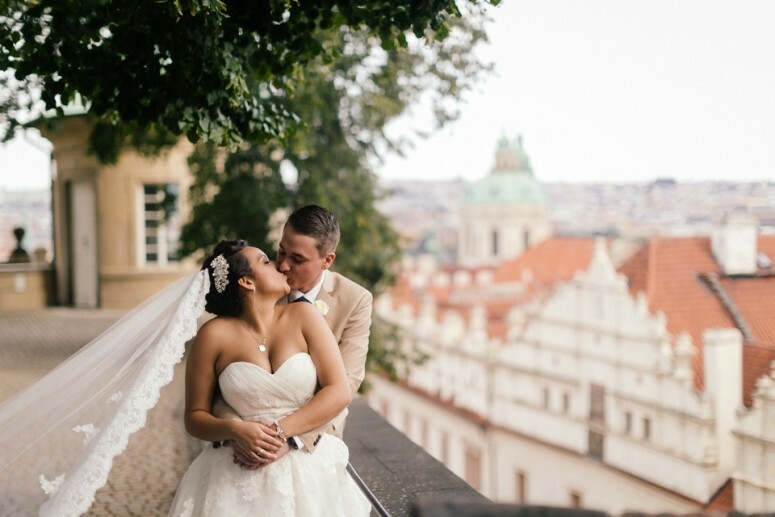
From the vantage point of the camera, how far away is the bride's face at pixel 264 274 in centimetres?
313

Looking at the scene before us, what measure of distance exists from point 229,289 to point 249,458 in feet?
1.91

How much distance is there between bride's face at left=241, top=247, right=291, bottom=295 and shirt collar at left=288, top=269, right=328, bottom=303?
24 cm

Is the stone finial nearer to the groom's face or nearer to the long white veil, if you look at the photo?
the long white veil

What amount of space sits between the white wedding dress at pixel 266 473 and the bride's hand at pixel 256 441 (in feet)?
0.20

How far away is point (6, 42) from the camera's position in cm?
548

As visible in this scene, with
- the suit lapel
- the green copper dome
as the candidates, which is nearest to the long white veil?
the suit lapel

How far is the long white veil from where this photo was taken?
338cm

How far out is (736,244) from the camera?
44312 millimetres

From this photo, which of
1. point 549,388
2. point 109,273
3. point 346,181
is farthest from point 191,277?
point 549,388

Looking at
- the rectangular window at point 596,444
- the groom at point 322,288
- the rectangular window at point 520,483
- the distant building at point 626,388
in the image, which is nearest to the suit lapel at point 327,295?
the groom at point 322,288

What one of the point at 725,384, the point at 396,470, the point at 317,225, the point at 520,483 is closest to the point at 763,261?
the point at 725,384

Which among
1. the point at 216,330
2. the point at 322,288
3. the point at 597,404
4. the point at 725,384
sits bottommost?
the point at 597,404

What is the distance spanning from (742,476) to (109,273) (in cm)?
2294

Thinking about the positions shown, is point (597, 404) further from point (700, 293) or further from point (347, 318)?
point (347, 318)
